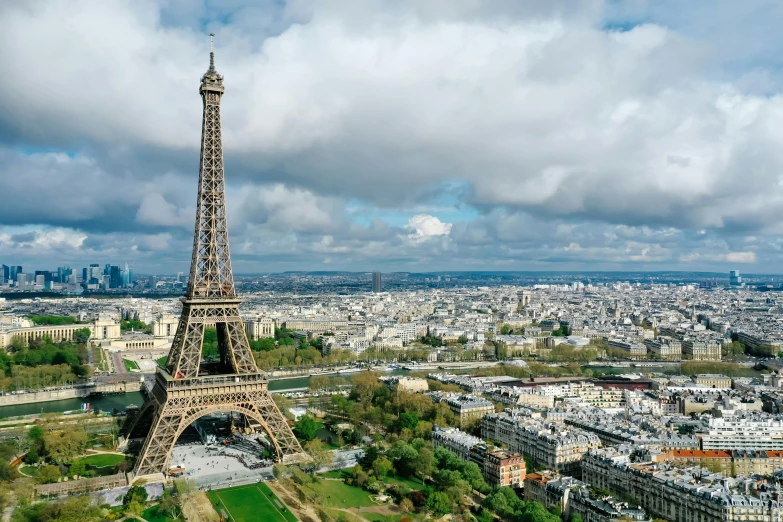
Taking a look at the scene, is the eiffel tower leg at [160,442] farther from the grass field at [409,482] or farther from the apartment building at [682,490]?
the apartment building at [682,490]

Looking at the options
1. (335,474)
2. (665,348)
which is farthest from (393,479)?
(665,348)

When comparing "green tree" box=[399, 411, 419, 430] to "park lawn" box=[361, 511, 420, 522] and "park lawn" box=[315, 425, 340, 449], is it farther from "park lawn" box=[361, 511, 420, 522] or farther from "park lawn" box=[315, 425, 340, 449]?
"park lawn" box=[361, 511, 420, 522]

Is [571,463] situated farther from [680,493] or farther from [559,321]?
[559,321]

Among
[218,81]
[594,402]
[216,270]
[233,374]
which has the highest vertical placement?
[218,81]

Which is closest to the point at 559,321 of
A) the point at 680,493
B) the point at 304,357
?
the point at 304,357

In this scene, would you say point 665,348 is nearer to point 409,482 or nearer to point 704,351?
point 704,351

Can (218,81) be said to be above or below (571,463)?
above

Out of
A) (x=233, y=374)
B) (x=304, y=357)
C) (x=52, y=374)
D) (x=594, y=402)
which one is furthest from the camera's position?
(x=304, y=357)
